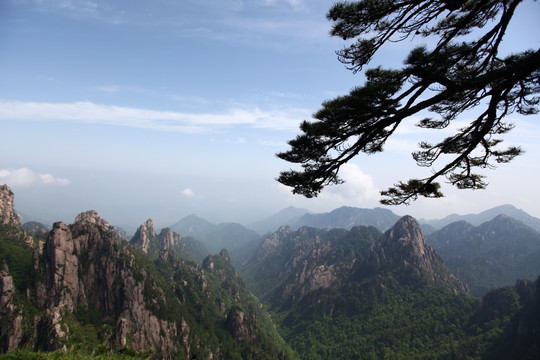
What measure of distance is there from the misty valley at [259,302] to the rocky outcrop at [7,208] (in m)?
0.46

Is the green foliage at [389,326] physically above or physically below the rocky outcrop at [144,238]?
below

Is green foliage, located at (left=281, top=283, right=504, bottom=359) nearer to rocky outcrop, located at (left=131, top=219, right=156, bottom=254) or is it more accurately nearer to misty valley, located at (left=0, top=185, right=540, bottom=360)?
misty valley, located at (left=0, top=185, right=540, bottom=360)

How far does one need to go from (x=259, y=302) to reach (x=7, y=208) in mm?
112572

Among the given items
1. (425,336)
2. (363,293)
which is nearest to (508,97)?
(425,336)

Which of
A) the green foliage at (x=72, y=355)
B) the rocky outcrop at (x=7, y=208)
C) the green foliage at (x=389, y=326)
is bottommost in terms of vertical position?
the green foliage at (x=389, y=326)

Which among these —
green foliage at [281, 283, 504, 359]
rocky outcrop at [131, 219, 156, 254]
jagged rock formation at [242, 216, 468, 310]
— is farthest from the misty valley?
rocky outcrop at [131, 219, 156, 254]

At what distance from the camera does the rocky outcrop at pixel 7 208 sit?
235 feet

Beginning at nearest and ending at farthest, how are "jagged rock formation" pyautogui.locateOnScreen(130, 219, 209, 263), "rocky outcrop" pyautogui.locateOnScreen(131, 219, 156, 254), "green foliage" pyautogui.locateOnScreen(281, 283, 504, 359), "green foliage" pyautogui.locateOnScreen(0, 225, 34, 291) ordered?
"green foliage" pyautogui.locateOnScreen(0, 225, 34, 291) → "green foliage" pyautogui.locateOnScreen(281, 283, 504, 359) → "rocky outcrop" pyautogui.locateOnScreen(131, 219, 156, 254) → "jagged rock formation" pyautogui.locateOnScreen(130, 219, 209, 263)

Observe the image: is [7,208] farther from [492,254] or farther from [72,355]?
[492,254]

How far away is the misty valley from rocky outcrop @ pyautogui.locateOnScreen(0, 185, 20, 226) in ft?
1.50

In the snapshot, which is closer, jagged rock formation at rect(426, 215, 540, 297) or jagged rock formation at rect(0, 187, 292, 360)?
jagged rock formation at rect(0, 187, 292, 360)

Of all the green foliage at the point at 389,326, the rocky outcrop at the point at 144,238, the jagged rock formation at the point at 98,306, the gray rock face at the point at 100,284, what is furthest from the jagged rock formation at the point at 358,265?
the gray rock face at the point at 100,284

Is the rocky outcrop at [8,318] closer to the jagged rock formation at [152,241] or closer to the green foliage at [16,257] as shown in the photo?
the green foliage at [16,257]

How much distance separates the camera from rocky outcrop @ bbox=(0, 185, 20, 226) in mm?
71562
